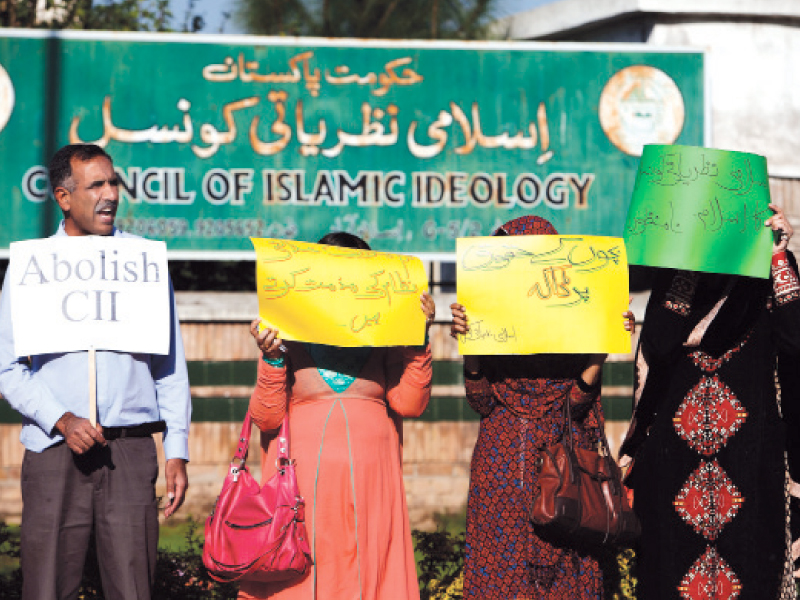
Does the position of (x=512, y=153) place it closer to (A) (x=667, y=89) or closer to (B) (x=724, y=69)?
(A) (x=667, y=89)

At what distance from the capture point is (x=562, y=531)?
184 inches

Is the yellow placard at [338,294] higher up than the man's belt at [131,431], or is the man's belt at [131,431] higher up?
the yellow placard at [338,294]

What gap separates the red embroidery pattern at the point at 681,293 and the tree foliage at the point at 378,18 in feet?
29.6

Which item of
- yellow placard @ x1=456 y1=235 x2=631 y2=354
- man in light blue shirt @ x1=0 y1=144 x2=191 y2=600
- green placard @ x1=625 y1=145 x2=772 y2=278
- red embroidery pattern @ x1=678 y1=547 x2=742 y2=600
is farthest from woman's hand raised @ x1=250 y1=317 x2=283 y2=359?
red embroidery pattern @ x1=678 y1=547 x2=742 y2=600

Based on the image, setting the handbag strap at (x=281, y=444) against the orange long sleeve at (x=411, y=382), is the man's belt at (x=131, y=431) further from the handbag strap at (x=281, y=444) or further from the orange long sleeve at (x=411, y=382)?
the orange long sleeve at (x=411, y=382)

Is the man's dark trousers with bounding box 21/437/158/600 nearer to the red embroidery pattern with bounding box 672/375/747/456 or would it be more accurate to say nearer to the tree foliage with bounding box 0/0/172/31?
the red embroidery pattern with bounding box 672/375/747/456

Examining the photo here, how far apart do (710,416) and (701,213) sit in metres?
0.74

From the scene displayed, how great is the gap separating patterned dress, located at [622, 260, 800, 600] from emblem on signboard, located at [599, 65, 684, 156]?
4.91 meters

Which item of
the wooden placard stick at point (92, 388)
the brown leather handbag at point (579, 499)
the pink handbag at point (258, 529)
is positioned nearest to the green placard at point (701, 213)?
the brown leather handbag at point (579, 499)

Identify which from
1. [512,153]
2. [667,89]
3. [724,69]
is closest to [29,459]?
[512,153]

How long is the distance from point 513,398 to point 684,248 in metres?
0.82

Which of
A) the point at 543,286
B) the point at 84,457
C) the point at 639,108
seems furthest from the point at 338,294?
the point at 639,108

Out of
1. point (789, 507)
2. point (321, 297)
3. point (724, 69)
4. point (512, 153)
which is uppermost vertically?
point (724, 69)

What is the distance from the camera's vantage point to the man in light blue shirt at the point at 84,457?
173 inches
